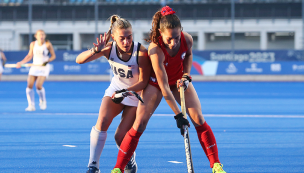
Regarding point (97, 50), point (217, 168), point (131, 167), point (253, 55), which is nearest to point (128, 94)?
point (97, 50)

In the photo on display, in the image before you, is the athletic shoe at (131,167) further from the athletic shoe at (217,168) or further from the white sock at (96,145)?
the athletic shoe at (217,168)

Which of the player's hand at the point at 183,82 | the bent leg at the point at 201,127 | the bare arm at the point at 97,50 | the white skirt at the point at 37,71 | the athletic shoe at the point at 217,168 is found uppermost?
the bare arm at the point at 97,50

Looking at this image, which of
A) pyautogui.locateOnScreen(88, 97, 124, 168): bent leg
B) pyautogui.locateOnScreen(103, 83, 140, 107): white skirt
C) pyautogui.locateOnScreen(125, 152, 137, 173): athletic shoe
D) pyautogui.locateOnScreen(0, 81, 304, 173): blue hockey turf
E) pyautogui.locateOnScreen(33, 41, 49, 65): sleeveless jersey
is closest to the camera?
pyautogui.locateOnScreen(88, 97, 124, 168): bent leg

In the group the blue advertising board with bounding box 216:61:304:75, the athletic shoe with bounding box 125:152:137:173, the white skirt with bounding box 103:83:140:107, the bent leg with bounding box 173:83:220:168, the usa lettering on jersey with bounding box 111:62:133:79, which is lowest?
the blue advertising board with bounding box 216:61:304:75

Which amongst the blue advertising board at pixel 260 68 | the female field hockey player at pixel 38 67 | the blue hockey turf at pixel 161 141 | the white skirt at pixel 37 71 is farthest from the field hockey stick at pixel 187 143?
the blue advertising board at pixel 260 68

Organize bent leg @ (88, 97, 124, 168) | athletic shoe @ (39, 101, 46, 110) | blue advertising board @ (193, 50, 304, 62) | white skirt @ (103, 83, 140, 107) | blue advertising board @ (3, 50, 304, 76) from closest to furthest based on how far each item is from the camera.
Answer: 1. bent leg @ (88, 97, 124, 168)
2. white skirt @ (103, 83, 140, 107)
3. athletic shoe @ (39, 101, 46, 110)
4. blue advertising board @ (3, 50, 304, 76)
5. blue advertising board @ (193, 50, 304, 62)

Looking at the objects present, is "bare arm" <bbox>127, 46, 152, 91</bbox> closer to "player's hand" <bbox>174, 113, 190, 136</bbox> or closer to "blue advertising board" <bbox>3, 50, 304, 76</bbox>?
"player's hand" <bbox>174, 113, 190, 136</bbox>

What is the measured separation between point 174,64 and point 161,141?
8.31ft

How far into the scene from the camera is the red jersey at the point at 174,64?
4.19 m

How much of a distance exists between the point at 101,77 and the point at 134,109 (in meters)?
19.7

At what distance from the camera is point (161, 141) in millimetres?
6598

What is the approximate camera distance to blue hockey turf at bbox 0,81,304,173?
4.93 metres

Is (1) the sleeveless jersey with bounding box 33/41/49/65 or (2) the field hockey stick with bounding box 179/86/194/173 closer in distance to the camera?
(2) the field hockey stick with bounding box 179/86/194/173

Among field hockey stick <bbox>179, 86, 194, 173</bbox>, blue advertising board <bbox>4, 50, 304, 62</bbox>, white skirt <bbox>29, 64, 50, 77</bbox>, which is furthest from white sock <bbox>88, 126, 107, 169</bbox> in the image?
blue advertising board <bbox>4, 50, 304, 62</bbox>
